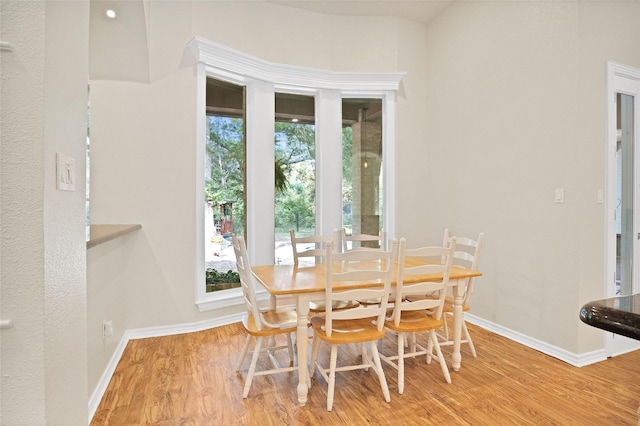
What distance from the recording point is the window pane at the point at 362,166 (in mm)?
4148

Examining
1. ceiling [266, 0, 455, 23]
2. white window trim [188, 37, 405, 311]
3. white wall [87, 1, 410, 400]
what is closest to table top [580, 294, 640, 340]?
white wall [87, 1, 410, 400]

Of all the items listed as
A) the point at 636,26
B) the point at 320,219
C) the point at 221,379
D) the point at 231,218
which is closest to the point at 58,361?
the point at 221,379

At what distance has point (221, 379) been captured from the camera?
235 centimetres

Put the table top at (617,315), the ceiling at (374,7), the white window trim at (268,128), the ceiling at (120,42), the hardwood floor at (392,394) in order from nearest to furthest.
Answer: the table top at (617,315)
the hardwood floor at (392,394)
the ceiling at (120,42)
the white window trim at (268,128)
the ceiling at (374,7)

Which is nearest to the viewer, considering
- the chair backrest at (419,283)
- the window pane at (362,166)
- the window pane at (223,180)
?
the chair backrest at (419,283)

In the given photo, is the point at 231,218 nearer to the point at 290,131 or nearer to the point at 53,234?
the point at 290,131

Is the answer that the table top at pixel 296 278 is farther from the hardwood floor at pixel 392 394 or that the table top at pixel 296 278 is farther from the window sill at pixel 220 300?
the window sill at pixel 220 300

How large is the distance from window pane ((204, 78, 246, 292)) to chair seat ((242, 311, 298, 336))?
131 centimetres

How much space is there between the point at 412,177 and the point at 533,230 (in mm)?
1574

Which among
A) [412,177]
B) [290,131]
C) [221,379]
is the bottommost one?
[221,379]

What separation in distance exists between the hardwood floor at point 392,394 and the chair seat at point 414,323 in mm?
397

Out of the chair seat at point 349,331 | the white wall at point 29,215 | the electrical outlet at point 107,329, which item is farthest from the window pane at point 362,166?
the white wall at point 29,215

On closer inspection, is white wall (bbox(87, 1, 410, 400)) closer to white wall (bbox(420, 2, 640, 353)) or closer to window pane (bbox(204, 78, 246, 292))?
window pane (bbox(204, 78, 246, 292))

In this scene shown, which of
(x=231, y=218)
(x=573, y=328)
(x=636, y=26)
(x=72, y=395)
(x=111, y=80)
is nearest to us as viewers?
(x=72, y=395)
